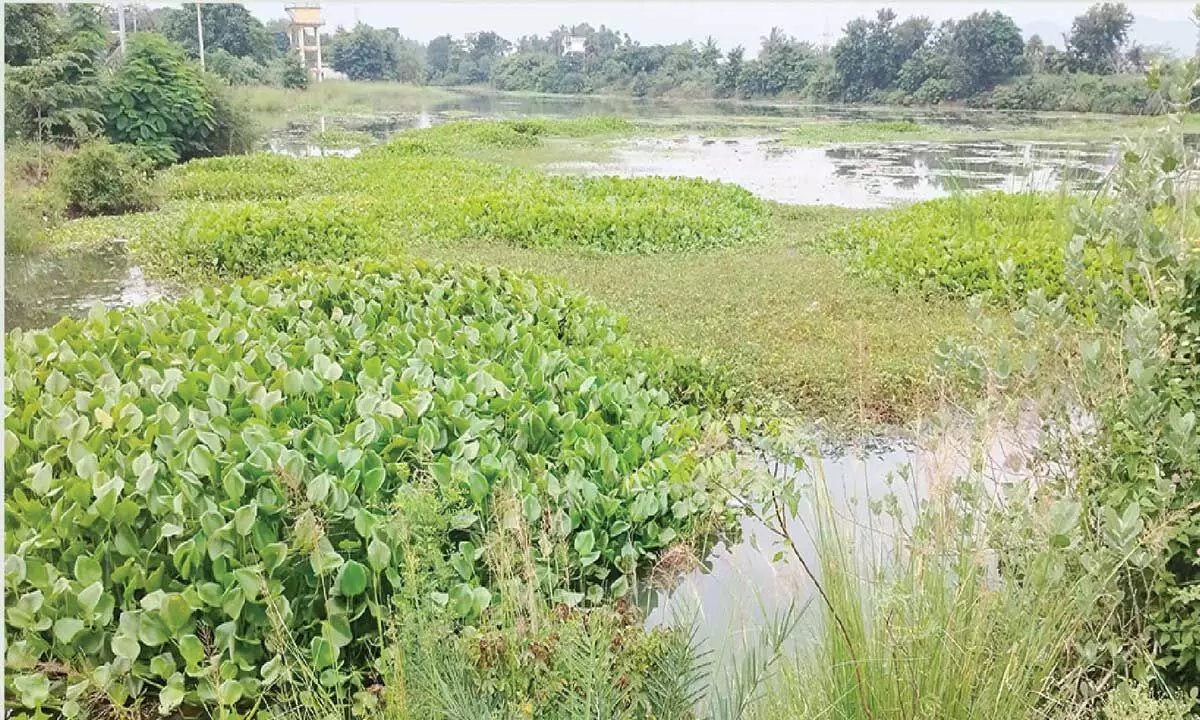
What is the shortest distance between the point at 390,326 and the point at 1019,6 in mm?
1884

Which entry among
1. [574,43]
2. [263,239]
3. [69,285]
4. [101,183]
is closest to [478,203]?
[263,239]

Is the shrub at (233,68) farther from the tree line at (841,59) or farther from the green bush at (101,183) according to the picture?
the green bush at (101,183)

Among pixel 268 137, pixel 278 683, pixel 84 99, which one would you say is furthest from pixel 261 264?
pixel 268 137

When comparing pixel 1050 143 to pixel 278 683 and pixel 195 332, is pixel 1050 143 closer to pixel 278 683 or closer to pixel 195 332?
pixel 195 332

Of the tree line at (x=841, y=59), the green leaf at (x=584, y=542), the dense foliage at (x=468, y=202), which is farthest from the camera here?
the tree line at (x=841, y=59)

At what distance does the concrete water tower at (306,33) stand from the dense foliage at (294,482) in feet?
9.94

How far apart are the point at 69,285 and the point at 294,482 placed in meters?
3.45

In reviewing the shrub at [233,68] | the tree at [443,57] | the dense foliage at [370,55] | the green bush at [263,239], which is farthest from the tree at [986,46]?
the shrub at [233,68]

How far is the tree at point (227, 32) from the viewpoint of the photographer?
6125 millimetres

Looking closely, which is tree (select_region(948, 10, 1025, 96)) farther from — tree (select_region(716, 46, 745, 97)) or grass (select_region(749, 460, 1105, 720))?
grass (select_region(749, 460, 1105, 720))

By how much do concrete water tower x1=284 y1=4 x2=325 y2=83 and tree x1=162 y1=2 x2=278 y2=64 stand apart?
1.43 ft

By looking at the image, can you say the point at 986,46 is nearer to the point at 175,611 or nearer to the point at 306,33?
the point at 306,33

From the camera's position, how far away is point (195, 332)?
7.74 feet

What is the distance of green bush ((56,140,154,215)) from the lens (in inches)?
211
